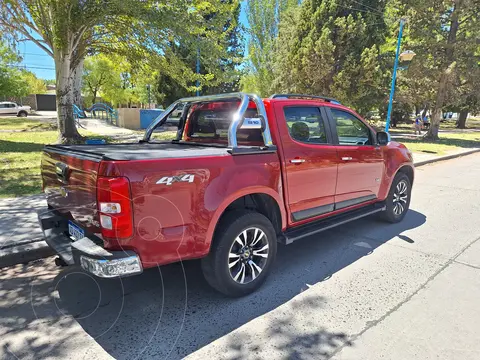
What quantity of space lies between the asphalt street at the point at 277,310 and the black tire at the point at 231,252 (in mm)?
157

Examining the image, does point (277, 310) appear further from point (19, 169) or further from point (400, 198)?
point (19, 169)

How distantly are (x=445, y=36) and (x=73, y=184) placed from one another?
22.8m

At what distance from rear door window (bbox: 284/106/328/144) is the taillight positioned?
6.54 feet

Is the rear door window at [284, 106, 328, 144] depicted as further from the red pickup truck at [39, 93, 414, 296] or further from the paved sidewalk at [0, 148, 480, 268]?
the paved sidewalk at [0, 148, 480, 268]

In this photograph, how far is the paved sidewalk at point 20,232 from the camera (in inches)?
153

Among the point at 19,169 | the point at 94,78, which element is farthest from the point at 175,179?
the point at 94,78

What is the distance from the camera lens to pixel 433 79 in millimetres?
19188

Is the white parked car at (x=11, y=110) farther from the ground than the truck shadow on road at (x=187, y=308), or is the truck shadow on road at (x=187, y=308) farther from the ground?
the white parked car at (x=11, y=110)

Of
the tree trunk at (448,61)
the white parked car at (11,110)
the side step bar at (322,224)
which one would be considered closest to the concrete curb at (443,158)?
the tree trunk at (448,61)

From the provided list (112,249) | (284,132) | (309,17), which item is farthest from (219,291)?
(309,17)

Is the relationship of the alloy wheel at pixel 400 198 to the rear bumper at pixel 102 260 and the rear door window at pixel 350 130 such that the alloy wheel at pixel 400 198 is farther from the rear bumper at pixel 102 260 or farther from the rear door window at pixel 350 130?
the rear bumper at pixel 102 260

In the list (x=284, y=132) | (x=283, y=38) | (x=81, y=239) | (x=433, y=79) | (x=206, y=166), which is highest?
(x=283, y=38)

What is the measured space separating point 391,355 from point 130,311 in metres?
2.22

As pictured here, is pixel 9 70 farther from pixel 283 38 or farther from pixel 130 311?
pixel 130 311
